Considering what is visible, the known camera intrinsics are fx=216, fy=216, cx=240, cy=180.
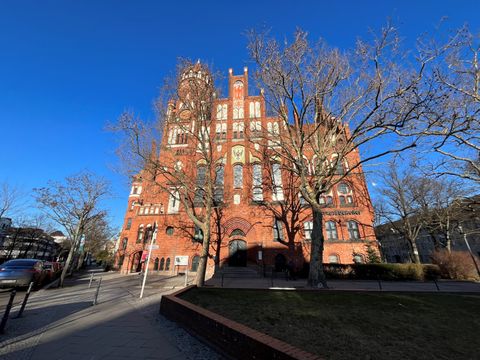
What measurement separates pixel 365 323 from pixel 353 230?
63.0 ft

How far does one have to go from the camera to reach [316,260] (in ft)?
36.7

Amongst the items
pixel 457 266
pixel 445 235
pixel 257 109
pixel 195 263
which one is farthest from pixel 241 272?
pixel 445 235

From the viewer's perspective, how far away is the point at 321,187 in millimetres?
12773

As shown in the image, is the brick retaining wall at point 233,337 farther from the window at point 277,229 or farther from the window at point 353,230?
the window at point 353,230

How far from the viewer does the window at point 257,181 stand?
886 inches

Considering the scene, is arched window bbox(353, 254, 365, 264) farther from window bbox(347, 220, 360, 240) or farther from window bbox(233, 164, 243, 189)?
window bbox(233, 164, 243, 189)

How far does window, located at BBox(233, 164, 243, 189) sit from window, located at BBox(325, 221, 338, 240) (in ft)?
32.3

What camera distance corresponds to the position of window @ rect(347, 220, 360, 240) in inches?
845

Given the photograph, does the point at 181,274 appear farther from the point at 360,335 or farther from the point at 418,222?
the point at 418,222

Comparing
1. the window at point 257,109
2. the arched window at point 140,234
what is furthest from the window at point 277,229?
the arched window at point 140,234

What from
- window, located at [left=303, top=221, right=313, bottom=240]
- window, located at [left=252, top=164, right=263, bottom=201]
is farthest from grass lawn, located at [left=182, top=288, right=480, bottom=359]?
window, located at [left=252, top=164, right=263, bottom=201]

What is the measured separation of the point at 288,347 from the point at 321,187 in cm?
1071

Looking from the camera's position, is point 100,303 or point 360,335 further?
point 100,303

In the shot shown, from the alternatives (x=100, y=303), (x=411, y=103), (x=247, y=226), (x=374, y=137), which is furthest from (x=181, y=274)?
(x=411, y=103)
